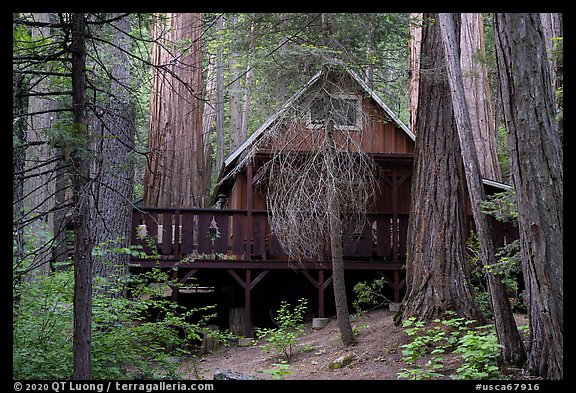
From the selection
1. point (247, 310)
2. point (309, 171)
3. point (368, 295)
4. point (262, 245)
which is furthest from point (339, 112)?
point (247, 310)

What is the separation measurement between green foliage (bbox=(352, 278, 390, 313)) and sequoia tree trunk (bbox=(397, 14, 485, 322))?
2017 millimetres

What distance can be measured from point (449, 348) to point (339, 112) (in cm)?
443

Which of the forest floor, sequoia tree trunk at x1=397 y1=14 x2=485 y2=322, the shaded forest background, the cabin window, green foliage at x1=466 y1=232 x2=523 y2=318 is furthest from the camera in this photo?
the cabin window

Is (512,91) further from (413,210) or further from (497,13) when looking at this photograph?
(413,210)

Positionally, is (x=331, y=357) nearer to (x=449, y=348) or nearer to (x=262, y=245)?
(x=449, y=348)

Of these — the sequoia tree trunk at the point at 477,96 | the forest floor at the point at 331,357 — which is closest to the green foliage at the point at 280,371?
the forest floor at the point at 331,357

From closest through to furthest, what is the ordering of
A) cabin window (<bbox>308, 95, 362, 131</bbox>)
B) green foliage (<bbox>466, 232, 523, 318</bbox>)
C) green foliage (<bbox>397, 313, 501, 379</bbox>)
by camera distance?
green foliage (<bbox>466, 232, 523, 318</bbox>)
green foliage (<bbox>397, 313, 501, 379</bbox>)
cabin window (<bbox>308, 95, 362, 131</bbox>)

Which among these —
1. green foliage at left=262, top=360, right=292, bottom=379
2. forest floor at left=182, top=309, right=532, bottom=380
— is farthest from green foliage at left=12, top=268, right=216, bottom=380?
green foliage at left=262, top=360, right=292, bottom=379

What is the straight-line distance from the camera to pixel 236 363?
12.0 m

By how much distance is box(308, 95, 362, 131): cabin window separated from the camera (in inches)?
436

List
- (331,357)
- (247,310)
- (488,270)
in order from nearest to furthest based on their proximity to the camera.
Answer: (488,270) < (331,357) < (247,310)

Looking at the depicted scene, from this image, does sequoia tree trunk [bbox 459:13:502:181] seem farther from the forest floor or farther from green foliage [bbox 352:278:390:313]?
the forest floor

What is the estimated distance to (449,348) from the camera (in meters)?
9.20

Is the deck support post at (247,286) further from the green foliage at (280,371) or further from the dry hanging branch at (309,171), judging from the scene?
the green foliage at (280,371)
